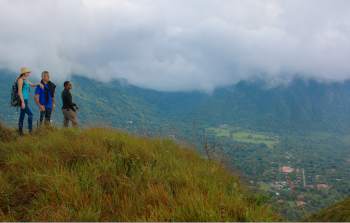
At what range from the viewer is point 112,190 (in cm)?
294

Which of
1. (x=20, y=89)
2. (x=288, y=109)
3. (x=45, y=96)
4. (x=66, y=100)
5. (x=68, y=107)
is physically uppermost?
(x=20, y=89)

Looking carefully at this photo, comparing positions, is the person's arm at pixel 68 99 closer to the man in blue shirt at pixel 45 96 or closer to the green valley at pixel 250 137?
the man in blue shirt at pixel 45 96

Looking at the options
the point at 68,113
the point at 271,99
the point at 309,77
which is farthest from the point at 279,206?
the point at 309,77

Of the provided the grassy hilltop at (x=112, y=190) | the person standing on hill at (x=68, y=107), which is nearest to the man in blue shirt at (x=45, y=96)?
the person standing on hill at (x=68, y=107)

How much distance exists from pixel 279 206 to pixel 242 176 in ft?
4.74

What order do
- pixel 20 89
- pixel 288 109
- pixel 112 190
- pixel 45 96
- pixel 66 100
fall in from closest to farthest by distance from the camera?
pixel 112 190
pixel 20 89
pixel 66 100
pixel 45 96
pixel 288 109

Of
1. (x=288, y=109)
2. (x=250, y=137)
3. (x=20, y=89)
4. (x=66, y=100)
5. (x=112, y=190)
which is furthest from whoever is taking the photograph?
(x=288, y=109)

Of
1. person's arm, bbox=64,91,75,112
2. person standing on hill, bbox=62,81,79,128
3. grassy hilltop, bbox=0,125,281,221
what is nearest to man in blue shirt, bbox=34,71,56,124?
person standing on hill, bbox=62,81,79,128

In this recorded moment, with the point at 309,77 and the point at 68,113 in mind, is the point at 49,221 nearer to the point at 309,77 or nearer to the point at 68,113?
the point at 68,113

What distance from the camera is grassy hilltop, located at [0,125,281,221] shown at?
2320 mm

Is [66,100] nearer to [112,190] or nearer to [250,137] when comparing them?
[112,190]

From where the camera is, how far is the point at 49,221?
2.24m

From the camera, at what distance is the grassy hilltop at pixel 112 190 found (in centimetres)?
232

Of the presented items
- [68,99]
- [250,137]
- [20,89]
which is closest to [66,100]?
[68,99]
